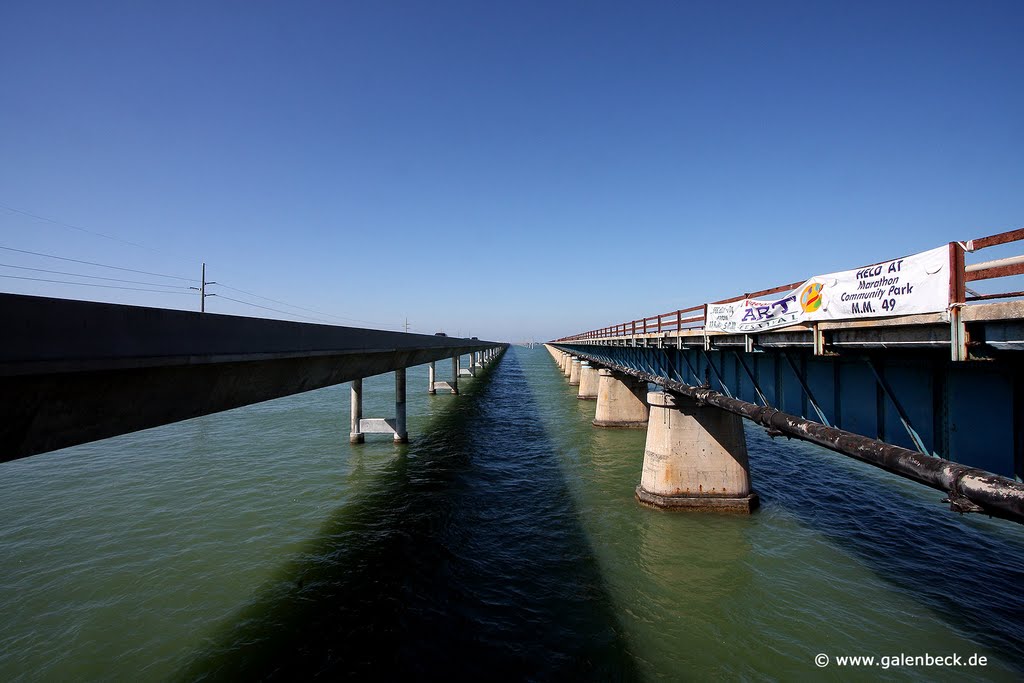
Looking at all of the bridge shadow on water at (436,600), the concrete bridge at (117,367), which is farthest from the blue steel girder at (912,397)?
the concrete bridge at (117,367)

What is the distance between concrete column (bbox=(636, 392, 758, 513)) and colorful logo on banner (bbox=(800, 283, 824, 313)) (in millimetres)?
7835

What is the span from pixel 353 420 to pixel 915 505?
26735 mm

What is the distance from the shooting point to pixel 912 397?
23.6ft

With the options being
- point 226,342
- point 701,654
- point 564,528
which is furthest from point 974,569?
point 226,342

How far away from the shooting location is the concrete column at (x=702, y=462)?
15.6 metres

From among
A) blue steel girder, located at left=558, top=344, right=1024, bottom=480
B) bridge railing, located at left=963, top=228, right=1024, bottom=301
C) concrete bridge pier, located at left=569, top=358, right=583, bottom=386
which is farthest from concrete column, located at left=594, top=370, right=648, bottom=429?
concrete bridge pier, located at left=569, top=358, right=583, bottom=386

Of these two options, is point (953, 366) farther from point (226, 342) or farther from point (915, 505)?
point (915, 505)

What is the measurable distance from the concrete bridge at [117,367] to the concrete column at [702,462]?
515 inches

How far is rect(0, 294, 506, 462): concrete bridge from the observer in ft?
15.1

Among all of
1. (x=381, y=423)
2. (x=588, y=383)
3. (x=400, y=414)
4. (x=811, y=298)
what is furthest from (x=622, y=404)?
(x=811, y=298)

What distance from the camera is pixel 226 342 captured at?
7.62m

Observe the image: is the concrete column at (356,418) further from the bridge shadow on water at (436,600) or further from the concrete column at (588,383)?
the concrete column at (588,383)

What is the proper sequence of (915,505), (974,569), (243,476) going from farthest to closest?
(243,476) < (915,505) < (974,569)

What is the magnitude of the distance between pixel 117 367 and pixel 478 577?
376 inches
